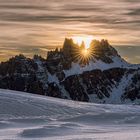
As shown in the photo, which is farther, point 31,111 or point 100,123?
point 31,111

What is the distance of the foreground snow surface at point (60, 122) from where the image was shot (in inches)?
400

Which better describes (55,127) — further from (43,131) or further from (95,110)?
(95,110)

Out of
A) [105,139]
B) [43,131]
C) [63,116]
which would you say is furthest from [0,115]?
[105,139]

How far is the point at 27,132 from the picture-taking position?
10398 mm

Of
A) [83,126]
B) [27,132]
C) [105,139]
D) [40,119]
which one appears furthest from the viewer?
[40,119]

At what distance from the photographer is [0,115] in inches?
530

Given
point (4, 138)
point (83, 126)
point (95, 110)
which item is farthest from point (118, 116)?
point (4, 138)

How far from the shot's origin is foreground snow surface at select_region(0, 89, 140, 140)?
33.3 ft

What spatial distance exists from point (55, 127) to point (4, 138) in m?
2.16

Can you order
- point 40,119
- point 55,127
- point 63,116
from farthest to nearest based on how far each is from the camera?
point 63,116 → point 40,119 → point 55,127

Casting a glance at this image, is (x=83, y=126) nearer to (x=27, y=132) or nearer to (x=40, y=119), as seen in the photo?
(x=40, y=119)

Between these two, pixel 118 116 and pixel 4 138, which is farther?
pixel 118 116

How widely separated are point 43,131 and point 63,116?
3461mm

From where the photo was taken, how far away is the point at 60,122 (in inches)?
496
